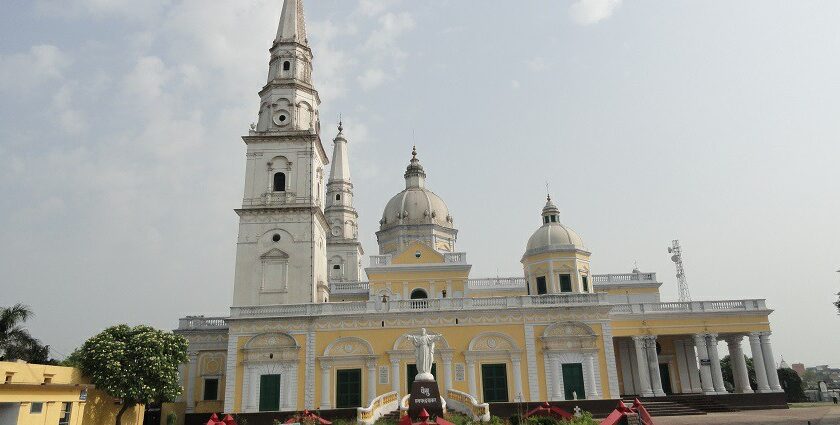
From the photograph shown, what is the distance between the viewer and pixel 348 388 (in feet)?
101

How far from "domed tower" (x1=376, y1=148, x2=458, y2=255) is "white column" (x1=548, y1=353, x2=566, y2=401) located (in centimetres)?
1740

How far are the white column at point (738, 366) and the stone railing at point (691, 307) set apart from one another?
206cm

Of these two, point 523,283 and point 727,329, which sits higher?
point 523,283

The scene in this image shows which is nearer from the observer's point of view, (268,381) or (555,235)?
(268,381)

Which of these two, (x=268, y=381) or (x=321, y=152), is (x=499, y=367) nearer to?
(x=268, y=381)

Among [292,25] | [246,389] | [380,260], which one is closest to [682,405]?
[380,260]

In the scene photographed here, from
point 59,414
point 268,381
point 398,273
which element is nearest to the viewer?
point 59,414

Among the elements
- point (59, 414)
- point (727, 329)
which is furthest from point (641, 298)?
point (59, 414)

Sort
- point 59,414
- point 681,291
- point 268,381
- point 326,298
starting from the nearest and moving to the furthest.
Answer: point 59,414 → point 268,381 → point 326,298 → point 681,291

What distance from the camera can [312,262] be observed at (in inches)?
1423

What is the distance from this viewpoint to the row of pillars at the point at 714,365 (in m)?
33.0

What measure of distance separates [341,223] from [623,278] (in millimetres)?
27111

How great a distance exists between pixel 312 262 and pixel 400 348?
8485mm

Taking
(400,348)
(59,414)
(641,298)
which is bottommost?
(59,414)
